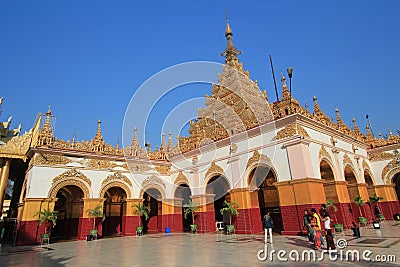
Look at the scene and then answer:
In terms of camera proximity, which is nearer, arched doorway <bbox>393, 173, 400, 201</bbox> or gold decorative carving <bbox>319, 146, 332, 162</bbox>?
gold decorative carving <bbox>319, 146, 332, 162</bbox>

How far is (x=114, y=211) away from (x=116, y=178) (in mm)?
3905

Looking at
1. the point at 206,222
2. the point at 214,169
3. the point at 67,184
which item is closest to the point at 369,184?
the point at 214,169

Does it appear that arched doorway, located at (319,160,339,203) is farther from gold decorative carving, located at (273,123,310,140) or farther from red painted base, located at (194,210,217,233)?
red painted base, located at (194,210,217,233)

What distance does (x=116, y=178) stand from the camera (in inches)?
723

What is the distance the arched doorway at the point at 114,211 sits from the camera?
20062mm

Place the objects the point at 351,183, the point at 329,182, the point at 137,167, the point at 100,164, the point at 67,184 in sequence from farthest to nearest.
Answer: the point at 137,167, the point at 100,164, the point at 351,183, the point at 67,184, the point at 329,182

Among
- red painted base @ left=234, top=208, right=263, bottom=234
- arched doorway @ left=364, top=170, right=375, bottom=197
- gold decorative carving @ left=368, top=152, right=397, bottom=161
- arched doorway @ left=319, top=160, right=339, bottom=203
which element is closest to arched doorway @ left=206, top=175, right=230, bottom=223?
red painted base @ left=234, top=208, right=263, bottom=234

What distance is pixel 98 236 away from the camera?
1683 cm

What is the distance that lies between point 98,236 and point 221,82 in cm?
1527

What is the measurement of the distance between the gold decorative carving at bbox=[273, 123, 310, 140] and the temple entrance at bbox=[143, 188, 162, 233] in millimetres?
11151

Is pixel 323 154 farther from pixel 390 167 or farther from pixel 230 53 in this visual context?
A: pixel 230 53

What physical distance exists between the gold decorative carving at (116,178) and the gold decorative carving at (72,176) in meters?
1.06

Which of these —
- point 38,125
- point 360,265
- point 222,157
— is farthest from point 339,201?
point 38,125

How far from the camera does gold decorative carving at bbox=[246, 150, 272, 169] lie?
14.2 metres
